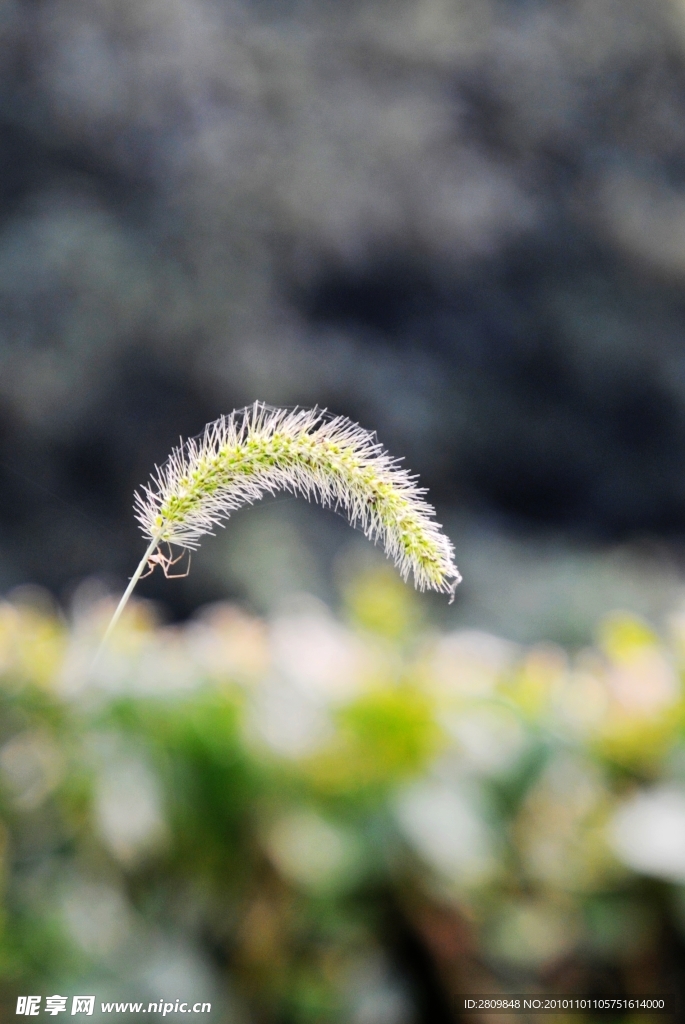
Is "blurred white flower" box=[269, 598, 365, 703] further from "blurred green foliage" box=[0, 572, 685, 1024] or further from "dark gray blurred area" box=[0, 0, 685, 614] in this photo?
"dark gray blurred area" box=[0, 0, 685, 614]

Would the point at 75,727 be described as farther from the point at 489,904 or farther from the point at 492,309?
the point at 492,309

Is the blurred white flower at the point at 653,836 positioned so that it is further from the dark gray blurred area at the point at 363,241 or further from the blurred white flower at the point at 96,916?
the dark gray blurred area at the point at 363,241

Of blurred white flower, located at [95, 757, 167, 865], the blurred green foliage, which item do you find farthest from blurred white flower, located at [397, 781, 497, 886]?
blurred white flower, located at [95, 757, 167, 865]

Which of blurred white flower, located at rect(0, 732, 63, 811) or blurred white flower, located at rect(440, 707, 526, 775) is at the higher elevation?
blurred white flower, located at rect(440, 707, 526, 775)

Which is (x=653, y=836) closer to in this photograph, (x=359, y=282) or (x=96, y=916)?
(x=96, y=916)

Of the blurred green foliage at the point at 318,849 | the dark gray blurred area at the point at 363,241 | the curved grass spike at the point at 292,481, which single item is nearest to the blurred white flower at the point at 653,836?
the blurred green foliage at the point at 318,849
